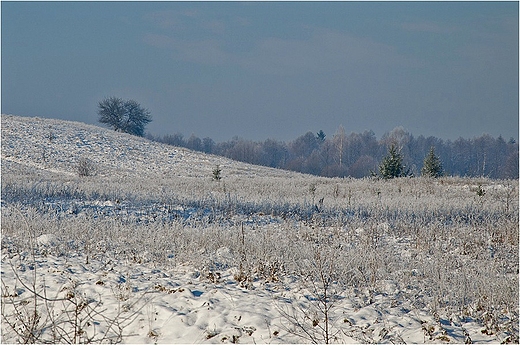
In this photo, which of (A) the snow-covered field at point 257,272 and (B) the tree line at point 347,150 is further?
(B) the tree line at point 347,150

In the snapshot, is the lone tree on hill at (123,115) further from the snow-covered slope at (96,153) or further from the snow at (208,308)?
the snow at (208,308)

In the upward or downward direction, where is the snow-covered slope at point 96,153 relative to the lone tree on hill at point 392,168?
upward

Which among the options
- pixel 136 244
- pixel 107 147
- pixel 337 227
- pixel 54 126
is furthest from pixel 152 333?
pixel 54 126

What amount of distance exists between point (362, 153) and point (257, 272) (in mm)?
95989

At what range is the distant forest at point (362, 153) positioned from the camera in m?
90.0

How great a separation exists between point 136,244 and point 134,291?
233cm

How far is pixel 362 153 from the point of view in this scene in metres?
100

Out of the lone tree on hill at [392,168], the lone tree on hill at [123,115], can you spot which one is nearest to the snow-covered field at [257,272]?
the lone tree on hill at [392,168]

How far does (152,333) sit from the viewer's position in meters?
5.29

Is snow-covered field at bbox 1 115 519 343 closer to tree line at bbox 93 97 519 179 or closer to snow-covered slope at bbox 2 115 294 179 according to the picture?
snow-covered slope at bbox 2 115 294 179

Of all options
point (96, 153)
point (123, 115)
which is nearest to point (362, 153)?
point (123, 115)

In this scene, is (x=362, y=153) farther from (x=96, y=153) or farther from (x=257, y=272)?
(x=257, y=272)

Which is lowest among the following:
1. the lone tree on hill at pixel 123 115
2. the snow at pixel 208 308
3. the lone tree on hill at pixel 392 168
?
the snow at pixel 208 308

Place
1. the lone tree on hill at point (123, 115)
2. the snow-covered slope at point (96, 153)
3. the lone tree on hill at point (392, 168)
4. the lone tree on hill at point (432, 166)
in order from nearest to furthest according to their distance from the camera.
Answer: the lone tree on hill at point (392, 168), the lone tree on hill at point (432, 166), the snow-covered slope at point (96, 153), the lone tree on hill at point (123, 115)
